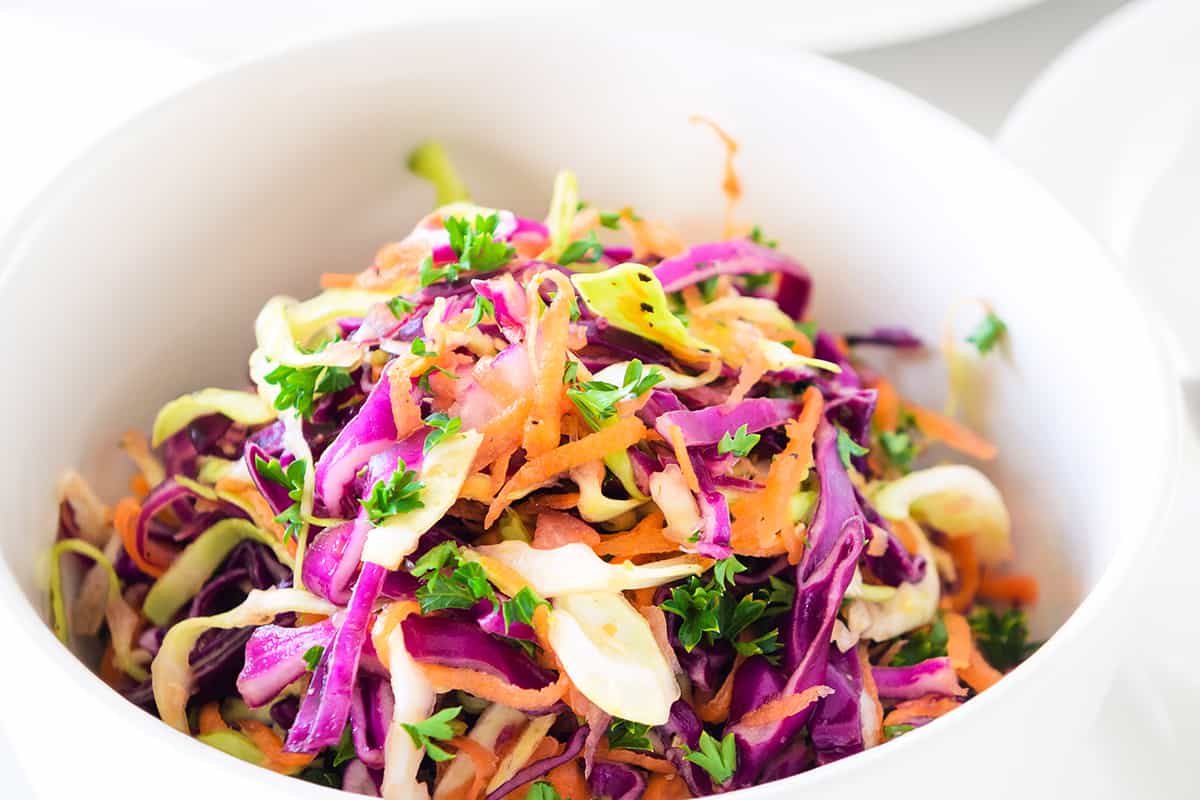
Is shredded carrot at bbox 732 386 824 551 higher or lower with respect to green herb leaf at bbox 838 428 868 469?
higher

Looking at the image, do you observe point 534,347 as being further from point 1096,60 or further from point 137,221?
point 1096,60

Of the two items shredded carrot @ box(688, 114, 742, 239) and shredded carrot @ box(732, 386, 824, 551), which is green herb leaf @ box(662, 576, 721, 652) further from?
shredded carrot @ box(688, 114, 742, 239)

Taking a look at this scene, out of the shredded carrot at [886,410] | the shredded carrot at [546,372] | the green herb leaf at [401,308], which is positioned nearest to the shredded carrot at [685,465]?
the shredded carrot at [546,372]

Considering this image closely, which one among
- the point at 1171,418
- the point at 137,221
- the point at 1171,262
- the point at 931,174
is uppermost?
the point at 137,221

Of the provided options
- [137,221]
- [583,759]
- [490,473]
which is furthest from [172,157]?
[583,759]

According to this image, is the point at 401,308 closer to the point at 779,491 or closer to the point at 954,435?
the point at 779,491

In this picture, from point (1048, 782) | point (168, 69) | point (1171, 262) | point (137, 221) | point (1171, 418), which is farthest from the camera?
point (168, 69)

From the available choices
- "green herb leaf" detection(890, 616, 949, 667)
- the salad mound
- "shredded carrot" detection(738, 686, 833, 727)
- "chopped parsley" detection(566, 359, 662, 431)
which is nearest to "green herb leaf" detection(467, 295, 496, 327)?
the salad mound

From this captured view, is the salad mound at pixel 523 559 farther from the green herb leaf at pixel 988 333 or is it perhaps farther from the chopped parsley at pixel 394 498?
the green herb leaf at pixel 988 333
